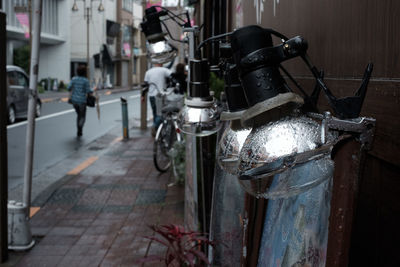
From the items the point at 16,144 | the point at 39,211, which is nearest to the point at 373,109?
the point at 39,211

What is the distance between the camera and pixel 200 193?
4277mm

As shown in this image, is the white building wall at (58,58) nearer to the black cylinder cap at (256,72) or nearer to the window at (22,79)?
the window at (22,79)

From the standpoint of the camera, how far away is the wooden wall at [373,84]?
4.55ft

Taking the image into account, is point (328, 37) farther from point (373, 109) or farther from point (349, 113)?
point (349, 113)

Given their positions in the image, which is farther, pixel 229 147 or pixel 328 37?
pixel 328 37

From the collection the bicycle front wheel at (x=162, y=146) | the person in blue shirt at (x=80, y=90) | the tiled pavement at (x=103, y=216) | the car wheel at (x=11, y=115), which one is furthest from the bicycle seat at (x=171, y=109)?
the car wheel at (x=11, y=115)

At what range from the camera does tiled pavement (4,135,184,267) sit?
4422 mm

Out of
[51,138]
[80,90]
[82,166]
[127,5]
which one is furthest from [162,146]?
[127,5]

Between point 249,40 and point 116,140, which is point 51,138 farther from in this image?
point 249,40

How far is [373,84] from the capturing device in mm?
1506

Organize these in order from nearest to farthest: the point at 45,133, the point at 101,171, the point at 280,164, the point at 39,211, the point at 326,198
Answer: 1. the point at 280,164
2. the point at 326,198
3. the point at 39,211
4. the point at 101,171
5. the point at 45,133

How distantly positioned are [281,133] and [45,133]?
13.7m

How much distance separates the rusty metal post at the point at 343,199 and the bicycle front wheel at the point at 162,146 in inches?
256

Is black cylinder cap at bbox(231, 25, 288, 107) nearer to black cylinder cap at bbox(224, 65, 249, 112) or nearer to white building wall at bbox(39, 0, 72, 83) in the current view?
black cylinder cap at bbox(224, 65, 249, 112)
